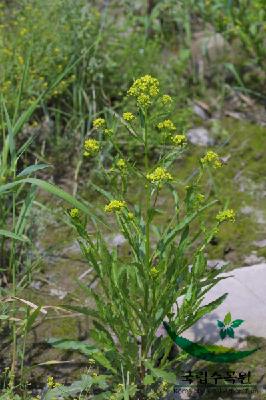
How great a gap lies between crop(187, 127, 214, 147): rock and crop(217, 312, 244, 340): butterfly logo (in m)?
1.65

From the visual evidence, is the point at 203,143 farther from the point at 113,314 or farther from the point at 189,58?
the point at 113,314

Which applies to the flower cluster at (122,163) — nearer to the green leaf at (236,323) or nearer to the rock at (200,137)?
the green leaf at (236,323)

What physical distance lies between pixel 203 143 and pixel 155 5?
4.85 ft

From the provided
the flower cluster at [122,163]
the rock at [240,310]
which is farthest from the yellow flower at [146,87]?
the rock at [240,310]

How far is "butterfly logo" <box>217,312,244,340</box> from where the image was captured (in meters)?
2.61

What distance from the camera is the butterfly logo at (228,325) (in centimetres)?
261

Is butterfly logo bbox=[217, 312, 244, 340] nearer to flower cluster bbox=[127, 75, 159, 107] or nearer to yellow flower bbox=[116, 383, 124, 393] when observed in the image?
yellow flower bbox=[116, 383, 124, 393]

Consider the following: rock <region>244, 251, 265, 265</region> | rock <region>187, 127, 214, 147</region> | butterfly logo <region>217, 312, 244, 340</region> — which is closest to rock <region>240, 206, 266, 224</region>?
rock <region>244, 251, 265, 265</region>

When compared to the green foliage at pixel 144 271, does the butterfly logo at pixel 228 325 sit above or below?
below

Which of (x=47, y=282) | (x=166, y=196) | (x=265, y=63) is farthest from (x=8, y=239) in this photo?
(x=265, y=63)

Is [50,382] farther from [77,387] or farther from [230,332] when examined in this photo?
[230,332]

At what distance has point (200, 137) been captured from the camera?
412cm

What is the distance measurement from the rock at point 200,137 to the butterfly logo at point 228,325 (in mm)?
1650

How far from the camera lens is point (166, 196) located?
3.76 meters
